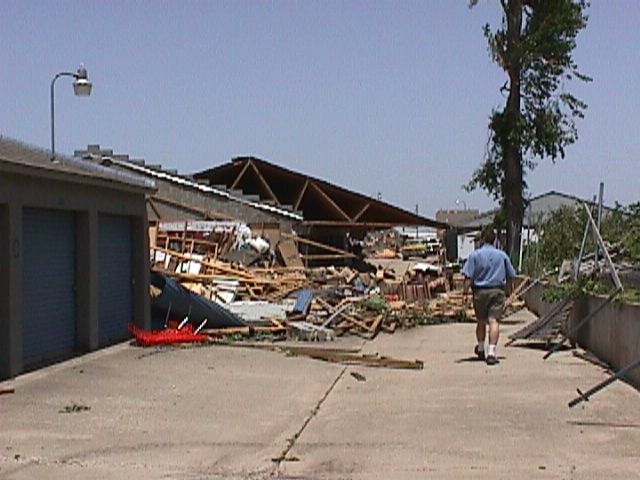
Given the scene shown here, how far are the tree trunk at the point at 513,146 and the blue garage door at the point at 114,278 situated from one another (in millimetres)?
17666

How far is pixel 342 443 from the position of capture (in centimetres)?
1016

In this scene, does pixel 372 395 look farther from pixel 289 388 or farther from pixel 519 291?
pixel 519 291

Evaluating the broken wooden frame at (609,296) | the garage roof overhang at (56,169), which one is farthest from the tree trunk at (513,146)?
the garage roof overhang at (56,169)

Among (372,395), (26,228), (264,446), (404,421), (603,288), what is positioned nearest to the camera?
(264,446)

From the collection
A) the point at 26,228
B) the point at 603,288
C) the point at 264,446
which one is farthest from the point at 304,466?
the point at 603,288

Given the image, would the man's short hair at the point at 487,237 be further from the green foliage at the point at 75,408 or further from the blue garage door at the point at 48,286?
the green foliage at the point at 75,408

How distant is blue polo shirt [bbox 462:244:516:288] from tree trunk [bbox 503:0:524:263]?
61.9 feet

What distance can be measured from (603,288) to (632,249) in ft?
2.80

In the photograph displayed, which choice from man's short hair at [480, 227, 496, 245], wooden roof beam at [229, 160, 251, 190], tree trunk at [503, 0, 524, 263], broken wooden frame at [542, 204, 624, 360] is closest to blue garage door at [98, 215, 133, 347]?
man's short hair at [480, 227, 496, 245]

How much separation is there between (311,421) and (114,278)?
852cm

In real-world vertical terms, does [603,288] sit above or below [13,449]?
above

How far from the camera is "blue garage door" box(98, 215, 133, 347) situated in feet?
61.1

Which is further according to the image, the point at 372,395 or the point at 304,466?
the point at 372,395

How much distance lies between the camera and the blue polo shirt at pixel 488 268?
16.5 metres
